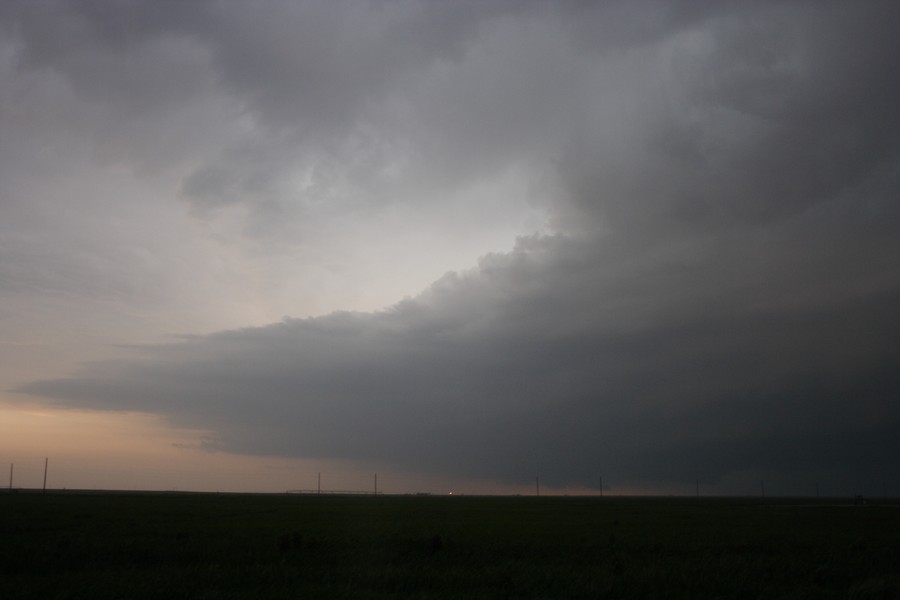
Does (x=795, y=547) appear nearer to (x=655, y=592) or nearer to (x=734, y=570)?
(x=734, y=570)

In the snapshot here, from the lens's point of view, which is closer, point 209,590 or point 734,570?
point 209,590

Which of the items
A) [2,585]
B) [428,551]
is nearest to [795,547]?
[428,551]

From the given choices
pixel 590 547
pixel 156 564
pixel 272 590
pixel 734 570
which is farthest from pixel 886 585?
pixel 156 564

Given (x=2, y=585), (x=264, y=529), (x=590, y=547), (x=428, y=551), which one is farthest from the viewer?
(x=264, y=529)

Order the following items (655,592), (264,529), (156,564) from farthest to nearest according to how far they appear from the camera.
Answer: (264,529)
(156,564)
(655,592)

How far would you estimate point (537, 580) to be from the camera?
2181cm

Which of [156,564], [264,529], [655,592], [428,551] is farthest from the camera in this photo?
[264,529]

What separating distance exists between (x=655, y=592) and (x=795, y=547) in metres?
16.1

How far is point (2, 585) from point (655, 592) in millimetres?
19481

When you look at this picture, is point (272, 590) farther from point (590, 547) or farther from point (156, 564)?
point (590, 547)

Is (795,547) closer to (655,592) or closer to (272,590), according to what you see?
(655,592)

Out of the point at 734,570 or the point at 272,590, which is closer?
the point at 272,590

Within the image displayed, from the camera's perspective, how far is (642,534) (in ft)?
133

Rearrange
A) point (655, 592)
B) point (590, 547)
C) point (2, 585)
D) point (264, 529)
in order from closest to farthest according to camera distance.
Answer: point (2, 585) → point (655, 592) → point (590, 547) → point (264, 529)
